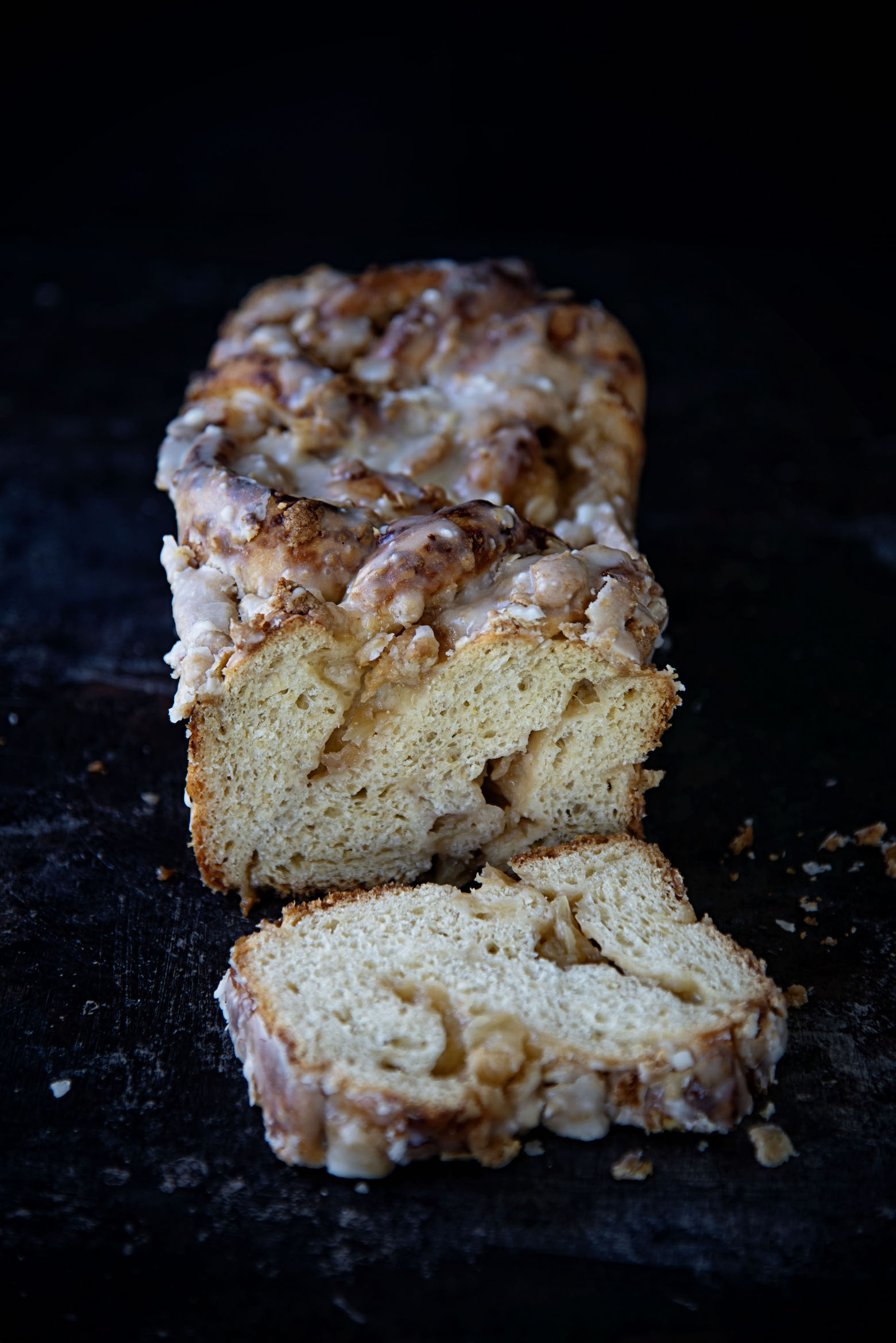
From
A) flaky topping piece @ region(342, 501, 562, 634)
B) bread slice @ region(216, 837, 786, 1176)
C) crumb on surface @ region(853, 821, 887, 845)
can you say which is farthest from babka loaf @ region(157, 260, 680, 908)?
crumb on surface @ region(853, 821, 887, 845)

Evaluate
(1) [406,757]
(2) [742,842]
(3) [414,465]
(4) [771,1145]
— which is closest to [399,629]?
(1) [406,757]

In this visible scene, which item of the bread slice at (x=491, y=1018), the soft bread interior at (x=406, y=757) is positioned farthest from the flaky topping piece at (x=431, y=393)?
the bread slice at (x=491, y=1018)

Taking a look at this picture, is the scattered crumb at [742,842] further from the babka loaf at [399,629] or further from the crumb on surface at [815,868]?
the babka loaf at [399,629]

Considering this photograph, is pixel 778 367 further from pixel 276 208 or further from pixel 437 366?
pixel 276 208

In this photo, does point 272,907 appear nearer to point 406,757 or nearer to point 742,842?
point 406,757

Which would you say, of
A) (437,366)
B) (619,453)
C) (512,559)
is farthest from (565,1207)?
(437,366)

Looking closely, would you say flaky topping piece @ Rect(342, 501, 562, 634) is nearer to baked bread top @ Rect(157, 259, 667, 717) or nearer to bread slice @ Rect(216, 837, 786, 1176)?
baked bread top @ Rect(157, 259, 667, 717)
